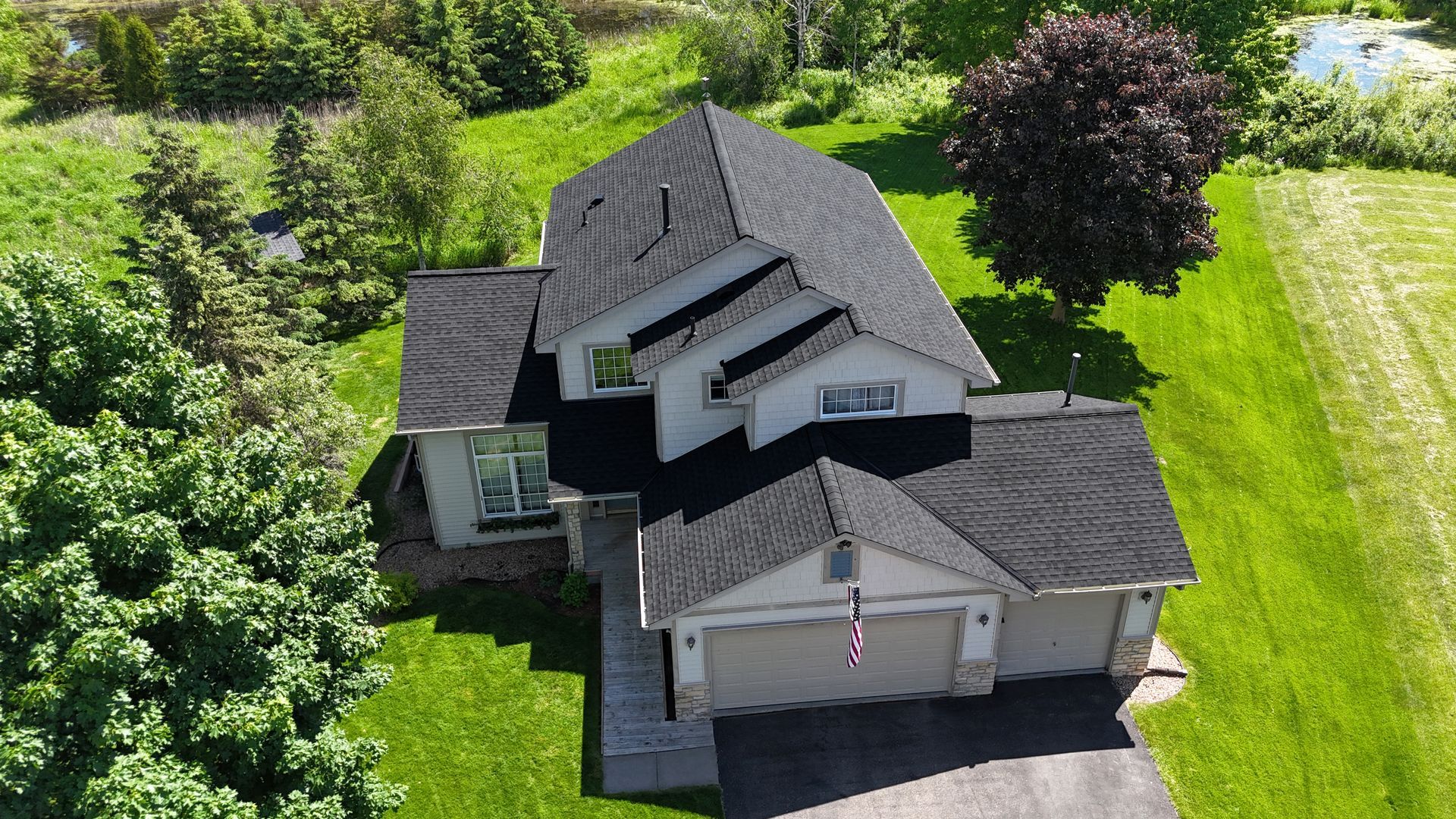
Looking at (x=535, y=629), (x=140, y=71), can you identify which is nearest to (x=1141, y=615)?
(x=535, y=629)

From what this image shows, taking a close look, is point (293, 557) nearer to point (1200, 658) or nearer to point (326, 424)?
point (326, 424)

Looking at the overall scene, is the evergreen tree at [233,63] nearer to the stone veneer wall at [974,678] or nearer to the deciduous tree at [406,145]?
the deciduous tree at [406,145]

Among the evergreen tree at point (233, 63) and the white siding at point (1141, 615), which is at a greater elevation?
the evergreen tree at point (233, 63)

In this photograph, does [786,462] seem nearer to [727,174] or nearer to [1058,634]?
[1058,634]

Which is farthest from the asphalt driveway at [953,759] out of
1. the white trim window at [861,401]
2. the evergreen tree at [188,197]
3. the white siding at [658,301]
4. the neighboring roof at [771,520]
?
the evergreen tree at [188,197]

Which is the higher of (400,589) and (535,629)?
(400,589)

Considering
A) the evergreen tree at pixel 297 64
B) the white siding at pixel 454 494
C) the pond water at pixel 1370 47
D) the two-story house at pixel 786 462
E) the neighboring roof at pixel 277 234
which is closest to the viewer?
the two-story house at pixel 786 462
